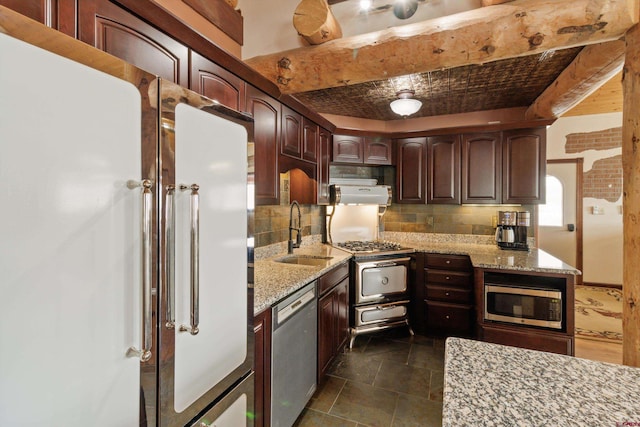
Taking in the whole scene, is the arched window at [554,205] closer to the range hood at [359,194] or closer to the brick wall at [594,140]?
the brick wall at [594,140]

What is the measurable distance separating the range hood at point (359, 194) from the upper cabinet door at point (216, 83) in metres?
1.81

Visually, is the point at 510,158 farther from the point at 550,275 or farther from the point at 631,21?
the point at 631,21

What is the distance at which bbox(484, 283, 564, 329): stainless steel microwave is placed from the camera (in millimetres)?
2520

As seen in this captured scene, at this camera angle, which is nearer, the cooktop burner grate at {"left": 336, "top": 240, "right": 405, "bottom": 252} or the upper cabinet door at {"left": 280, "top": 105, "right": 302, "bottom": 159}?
the upper cabinet door at {"left": 280, "top": 105, "right": 302, "bottom": 159}

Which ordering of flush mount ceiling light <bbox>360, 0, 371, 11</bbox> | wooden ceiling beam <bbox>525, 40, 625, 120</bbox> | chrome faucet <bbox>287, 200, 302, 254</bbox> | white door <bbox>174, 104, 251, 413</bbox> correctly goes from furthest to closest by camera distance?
1. chrome faucet <bbox>287, 200, 302, 254</bbox>
2. flush mount ceiling light <bbox>360, 0, 371, 11</bbox>
3. wooden ceiling beam <bbox>525, 40, 625, 120</bbox>
4. white door <bbox>174, 104, 251, 413</bbox>

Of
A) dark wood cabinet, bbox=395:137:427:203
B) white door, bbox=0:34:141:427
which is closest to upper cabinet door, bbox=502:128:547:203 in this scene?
dark wood cabinet, bbox=395:137:427:203

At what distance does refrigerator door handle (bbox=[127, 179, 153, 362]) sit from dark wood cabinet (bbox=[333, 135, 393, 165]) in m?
2.91

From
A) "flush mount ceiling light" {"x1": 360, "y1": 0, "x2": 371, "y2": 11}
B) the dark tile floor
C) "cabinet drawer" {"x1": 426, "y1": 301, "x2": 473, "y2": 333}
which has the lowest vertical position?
the dark tile floor

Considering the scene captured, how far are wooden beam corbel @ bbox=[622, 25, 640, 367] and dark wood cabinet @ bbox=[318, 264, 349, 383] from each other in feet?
6.17

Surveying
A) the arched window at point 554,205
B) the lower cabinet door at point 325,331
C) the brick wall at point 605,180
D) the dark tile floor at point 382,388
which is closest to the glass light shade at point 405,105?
the lower cabinet door at point 325,331

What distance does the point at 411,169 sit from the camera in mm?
3816

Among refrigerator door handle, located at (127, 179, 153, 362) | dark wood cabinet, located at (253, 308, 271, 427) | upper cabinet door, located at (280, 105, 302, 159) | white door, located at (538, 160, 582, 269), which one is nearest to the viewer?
refrigerator door handle, located at (127, 179, 153, 362)

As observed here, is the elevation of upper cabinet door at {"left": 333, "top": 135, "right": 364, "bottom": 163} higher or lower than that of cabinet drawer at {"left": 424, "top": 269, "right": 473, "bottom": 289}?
higher

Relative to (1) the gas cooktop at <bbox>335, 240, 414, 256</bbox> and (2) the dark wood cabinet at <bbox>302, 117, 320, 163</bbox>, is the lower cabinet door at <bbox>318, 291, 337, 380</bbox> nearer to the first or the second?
(1) the gas cooktop at <bbox>335, 240, 414, 256</bbox>
